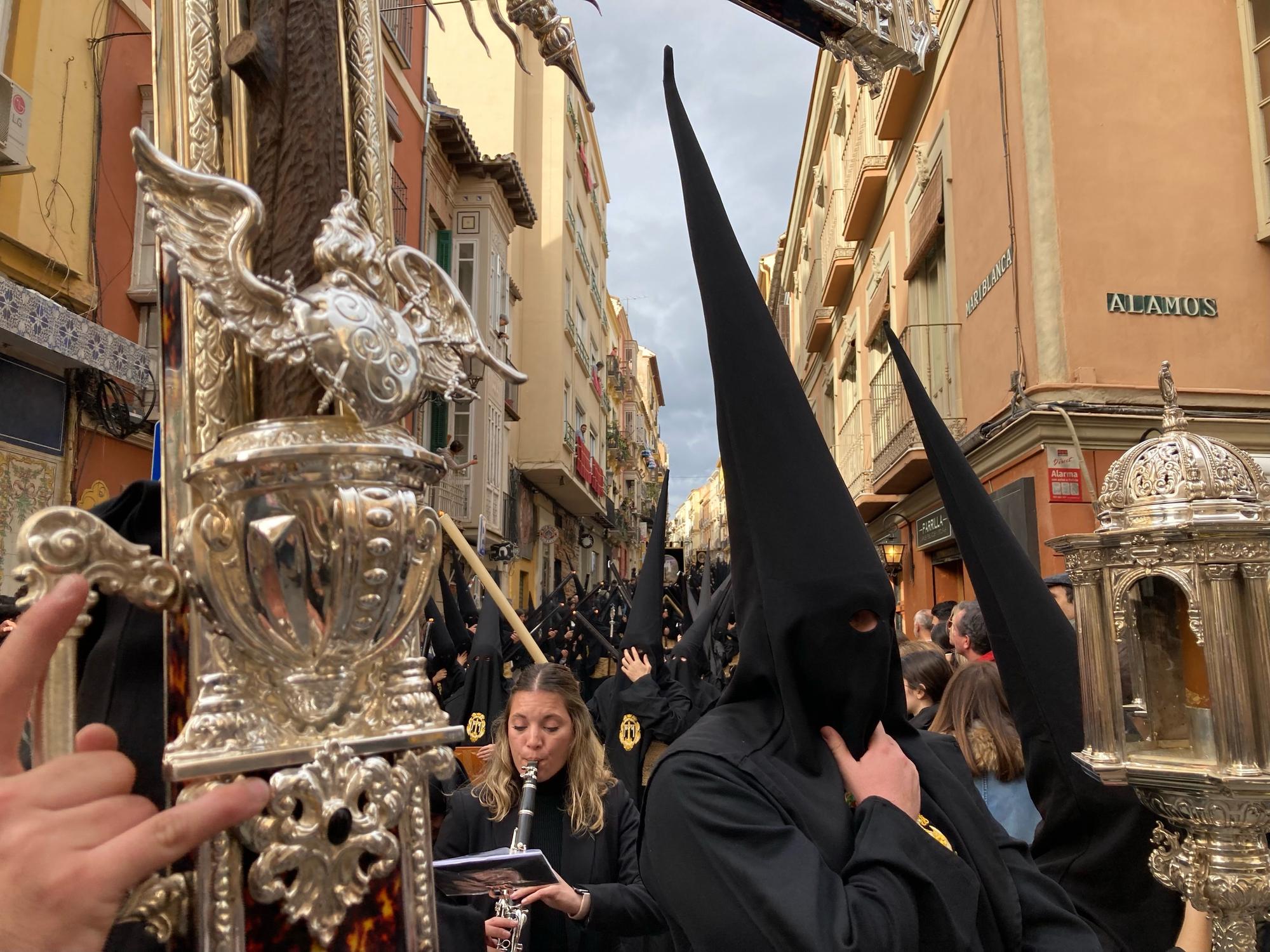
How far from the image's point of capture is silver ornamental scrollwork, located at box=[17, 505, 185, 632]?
2.11 ft

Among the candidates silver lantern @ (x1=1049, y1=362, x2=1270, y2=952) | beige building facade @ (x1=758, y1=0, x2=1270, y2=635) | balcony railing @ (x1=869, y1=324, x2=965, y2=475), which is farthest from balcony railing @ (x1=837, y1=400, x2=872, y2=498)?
silver lantern @ (x1=1049, y1=362, x2=1270, y2=952)

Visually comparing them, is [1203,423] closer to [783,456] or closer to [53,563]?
[783,456]

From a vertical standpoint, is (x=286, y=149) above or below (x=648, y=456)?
below

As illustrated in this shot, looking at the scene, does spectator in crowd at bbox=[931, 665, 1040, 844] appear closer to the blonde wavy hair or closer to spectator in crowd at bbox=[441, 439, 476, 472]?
the blonde wavy hair

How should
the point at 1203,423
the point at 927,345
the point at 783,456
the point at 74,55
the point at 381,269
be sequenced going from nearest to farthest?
1. the point at 381,269
2. the point at 783,456
3. the point at 74,55
4. the point at 1203,423
5. the point at 927,345

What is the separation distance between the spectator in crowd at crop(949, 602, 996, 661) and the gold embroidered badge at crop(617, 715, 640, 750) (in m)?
2.06

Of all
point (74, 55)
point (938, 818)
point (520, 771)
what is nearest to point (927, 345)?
point (74, 55)

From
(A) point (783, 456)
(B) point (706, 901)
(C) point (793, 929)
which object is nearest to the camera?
(C) point (793, 929)

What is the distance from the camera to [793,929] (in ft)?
5.17

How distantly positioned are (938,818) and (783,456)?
0.82 meters

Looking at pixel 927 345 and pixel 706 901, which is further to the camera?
pixel 927 345

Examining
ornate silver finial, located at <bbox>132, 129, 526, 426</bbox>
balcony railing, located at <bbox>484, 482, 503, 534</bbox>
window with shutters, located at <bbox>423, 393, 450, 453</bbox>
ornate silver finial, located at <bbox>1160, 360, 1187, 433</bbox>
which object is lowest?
ornate silver finial, located at <bbox>132, 129, 526, 426</bbox>

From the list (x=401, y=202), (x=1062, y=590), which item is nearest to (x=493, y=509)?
(x=401, y=202)

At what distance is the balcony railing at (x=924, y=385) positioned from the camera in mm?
13203
